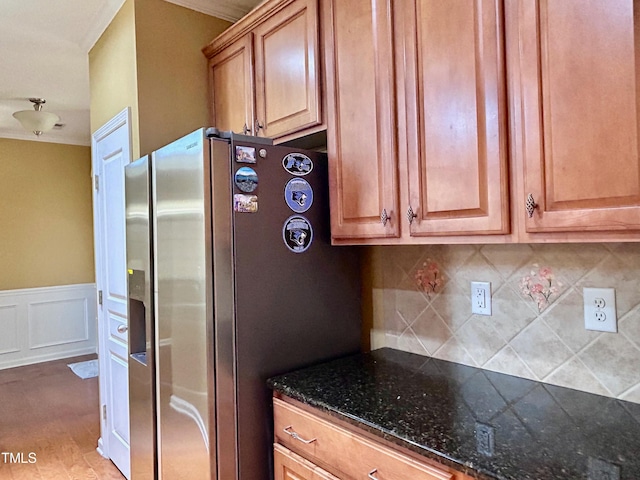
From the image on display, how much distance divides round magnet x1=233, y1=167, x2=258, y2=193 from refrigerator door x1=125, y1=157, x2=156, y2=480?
591 mm

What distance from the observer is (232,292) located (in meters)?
1.50

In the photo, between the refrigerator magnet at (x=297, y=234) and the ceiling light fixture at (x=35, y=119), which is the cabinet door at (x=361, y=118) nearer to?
the refrigerator magnet at (x=297, y=234)

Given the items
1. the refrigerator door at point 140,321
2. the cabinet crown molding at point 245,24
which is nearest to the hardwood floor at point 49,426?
the refrigerator door at point 140,321

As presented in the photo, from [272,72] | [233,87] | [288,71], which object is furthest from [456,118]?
[233,87]

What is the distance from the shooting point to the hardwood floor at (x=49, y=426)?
2652mm

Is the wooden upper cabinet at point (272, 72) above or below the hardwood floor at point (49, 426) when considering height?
above

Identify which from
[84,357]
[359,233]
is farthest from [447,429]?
[84,357]

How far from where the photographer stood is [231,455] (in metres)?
1.50

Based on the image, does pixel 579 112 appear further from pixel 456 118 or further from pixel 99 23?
pixel 99 23

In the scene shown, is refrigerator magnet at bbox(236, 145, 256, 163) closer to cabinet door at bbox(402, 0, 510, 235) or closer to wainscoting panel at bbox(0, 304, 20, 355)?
cabinet door at bbox(402, 0, 510, 235)

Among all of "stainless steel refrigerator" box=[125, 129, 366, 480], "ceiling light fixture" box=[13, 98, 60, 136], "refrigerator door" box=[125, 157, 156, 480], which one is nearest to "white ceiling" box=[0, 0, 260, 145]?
"ceiling light fixture" box=[13, 98, 60, 136]

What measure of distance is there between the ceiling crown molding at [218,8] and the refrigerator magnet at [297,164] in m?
1.32

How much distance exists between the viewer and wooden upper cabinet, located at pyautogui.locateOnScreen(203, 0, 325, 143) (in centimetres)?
173

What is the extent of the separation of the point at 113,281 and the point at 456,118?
2.24 m
